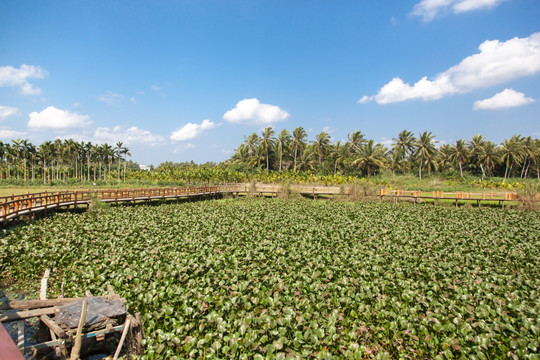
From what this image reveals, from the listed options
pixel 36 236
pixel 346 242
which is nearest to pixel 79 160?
pixel 36 236

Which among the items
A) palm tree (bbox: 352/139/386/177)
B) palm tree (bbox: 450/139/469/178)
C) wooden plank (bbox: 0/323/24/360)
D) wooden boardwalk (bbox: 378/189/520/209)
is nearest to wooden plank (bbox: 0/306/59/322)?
wooden plank (bbox: 0/323/24/360)

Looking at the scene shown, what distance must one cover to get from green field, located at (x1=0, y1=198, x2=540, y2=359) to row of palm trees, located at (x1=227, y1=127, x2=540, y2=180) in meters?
37.5

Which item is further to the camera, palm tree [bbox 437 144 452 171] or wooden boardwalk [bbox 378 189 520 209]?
palm tree [bbox 437 144 452 171]

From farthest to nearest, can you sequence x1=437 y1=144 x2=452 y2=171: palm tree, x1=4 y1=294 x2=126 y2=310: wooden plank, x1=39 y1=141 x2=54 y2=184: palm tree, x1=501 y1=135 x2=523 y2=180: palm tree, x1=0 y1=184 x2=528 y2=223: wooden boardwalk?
x1=39 y1=141 x2=54 y2=184: palm tree
x1=437 y1=144 x2=452 y2=171: palm tree
x1=501 y1=135 x2=523 y2=180: palm tree
x1=0 y1=184 x2=528 y2=223: wooden boardwalk
x1=4 y1=294 x2=126 y2=310: wooden plank

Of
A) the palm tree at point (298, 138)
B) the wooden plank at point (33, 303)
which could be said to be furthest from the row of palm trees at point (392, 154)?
the wooden plank at point (33, 303)

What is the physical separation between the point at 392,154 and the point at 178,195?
1671 inches

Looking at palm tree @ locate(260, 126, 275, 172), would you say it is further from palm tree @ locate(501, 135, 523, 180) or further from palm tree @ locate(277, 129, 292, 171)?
palm tree @ locate(501, 135, 523, 180)

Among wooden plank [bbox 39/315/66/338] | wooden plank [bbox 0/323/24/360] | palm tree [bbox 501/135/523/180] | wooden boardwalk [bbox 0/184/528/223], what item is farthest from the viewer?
palm tree [bbox 501/135/523/180]

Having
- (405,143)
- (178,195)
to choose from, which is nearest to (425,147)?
(405,143)

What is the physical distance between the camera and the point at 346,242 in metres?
11.9

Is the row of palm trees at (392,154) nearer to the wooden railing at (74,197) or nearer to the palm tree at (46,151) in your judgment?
the wooden railing at (74,197)

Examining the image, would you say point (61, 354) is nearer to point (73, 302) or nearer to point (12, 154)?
point (73, 302)

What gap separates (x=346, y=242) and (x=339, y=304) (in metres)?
5.62

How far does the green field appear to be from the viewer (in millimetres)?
5148
